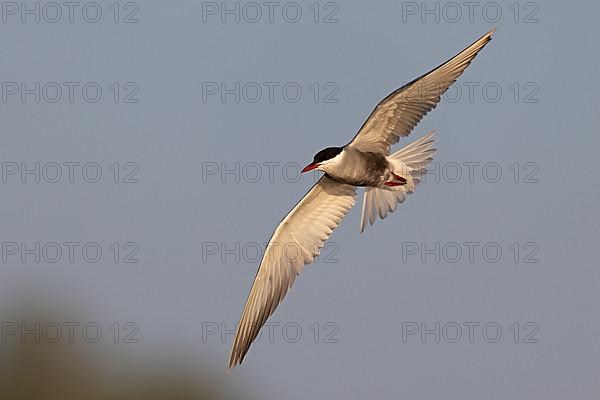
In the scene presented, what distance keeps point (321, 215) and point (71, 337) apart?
16379 mm

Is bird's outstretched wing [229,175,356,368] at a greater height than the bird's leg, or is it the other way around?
the bird's leg

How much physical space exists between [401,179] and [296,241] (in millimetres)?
1229

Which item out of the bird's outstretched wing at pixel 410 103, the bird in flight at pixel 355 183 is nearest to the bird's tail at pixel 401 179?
the bird in flight at pixel 355 183

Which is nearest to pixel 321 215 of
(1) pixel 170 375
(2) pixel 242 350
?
(2) pixel 242 350

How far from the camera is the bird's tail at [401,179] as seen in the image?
12.0m

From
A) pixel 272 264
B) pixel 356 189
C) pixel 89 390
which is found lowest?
pixel 89 390

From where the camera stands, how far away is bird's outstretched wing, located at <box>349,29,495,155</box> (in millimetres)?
11336

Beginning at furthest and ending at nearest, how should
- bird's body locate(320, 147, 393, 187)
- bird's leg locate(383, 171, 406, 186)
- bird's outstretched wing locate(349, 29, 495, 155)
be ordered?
bird's leg locate(383, 171, 406, 186) < bird's body locate(320, 147, 393, 187) < bird's outstretched wing locate(349, 29, 495, 155)

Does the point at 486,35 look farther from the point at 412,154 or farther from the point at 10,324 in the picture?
the point at 10,324

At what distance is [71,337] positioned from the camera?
90.6 feet

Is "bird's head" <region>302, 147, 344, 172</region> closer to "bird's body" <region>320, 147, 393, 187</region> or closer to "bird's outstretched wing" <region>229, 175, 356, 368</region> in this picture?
"bird's body" <region>320, 147, 393, 187</region>

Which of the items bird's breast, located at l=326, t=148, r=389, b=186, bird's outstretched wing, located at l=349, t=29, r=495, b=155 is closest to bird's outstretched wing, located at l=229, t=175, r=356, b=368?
bird's breast, located at l=326, t=148, r=389, b=186

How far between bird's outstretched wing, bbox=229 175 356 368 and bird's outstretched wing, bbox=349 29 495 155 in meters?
0.80

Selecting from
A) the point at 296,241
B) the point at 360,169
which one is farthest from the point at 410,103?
the point at 296,241
